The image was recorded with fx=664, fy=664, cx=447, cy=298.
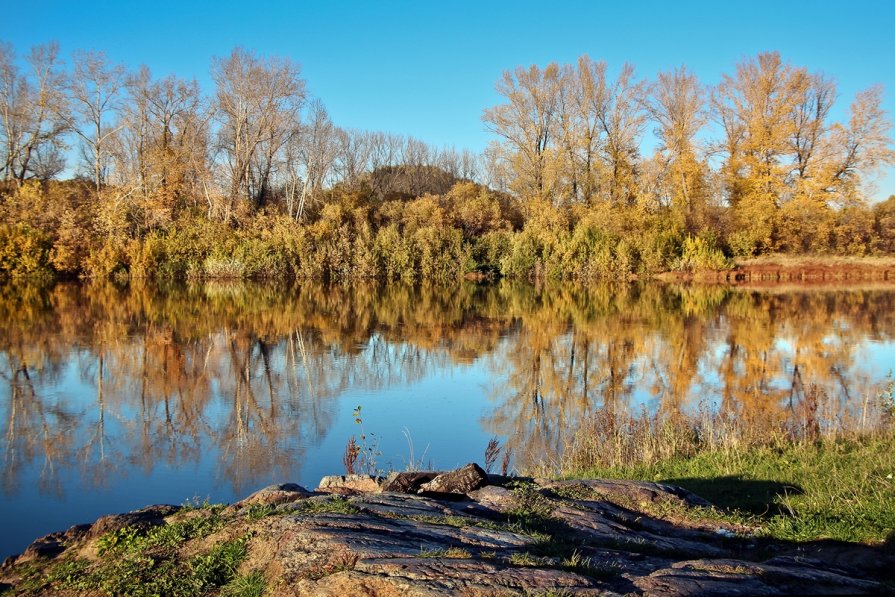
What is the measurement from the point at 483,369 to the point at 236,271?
23.1 m

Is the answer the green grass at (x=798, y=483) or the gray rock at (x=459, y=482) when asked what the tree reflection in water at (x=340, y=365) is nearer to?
the green grass at (x=798, y=483)

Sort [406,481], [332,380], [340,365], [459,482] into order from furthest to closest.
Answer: [340,365] → [332,380] → [406,481] → [459,482]

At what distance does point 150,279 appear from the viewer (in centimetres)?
3122

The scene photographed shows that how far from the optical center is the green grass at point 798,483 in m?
5.17

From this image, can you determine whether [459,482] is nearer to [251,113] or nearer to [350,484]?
[350,484]

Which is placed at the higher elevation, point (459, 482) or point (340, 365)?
point (459, 482)

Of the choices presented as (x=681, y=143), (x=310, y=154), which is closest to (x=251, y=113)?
(x=310, y=154)

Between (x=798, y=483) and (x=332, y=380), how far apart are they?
308 inches

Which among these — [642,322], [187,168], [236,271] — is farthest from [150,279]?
[642,322]

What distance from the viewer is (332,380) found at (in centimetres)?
1197

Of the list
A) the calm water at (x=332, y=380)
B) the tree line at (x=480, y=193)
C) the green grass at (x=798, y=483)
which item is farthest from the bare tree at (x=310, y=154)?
the green grass at (x=798, y=483)

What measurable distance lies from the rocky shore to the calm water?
75.4 inches

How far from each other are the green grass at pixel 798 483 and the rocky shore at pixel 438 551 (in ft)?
0.83

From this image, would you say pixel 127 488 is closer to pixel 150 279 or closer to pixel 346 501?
pixel 346 501
